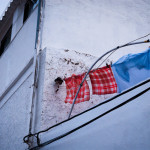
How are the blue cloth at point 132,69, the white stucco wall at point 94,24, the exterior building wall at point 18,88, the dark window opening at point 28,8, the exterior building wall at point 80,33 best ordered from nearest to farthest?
the blue cloth at point 132,69 < the exterior building wall at point 80,33 < the exterior building wall at point 18,88 < the white stucco wall at point 94,24 < the dark window opening at point 28,8

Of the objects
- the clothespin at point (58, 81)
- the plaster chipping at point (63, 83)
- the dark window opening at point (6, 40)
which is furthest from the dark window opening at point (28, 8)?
the clothespin at point (58, 81)

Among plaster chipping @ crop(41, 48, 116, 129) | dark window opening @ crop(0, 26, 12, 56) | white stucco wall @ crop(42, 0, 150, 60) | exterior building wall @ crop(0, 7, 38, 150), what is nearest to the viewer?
plaster chipping @ crop(41, 48, 116, 129)

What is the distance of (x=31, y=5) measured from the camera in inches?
370

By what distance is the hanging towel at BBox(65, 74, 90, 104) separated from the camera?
604cm

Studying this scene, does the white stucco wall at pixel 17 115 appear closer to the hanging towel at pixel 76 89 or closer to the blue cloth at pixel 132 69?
the hanging towel at pixel 76 89

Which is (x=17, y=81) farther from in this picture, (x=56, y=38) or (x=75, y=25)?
(x=75, y=25)

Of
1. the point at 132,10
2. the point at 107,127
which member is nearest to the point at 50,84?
the point at 107,127

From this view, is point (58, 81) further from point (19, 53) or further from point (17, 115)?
point (19, 53)

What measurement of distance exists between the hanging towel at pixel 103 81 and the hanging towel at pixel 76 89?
0.97 ft

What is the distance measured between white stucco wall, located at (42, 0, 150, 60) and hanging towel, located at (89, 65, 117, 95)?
2065mm

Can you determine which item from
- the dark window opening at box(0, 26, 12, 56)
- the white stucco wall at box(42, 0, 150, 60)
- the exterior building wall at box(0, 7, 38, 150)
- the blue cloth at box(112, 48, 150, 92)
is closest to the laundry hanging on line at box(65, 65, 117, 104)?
the blue cloth at box(112, 48, 150, 92)

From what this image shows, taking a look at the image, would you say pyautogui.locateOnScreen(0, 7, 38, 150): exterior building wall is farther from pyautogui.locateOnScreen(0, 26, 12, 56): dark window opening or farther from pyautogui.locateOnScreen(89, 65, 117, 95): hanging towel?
pyautogui.locateOnScreen(89, 65, 117, 95): hanging towel

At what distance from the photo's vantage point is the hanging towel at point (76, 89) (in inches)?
238

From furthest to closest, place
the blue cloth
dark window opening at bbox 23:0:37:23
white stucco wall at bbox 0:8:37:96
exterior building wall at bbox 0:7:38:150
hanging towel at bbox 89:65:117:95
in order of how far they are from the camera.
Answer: dark window opening at bbox 23:0:37:23 < white stucco wall at bbox 0:8:37:96 < exterior building wall at bbox 0:7:38:150 < hanging towel at bbox 89:65:117:95 < the blue cloth
